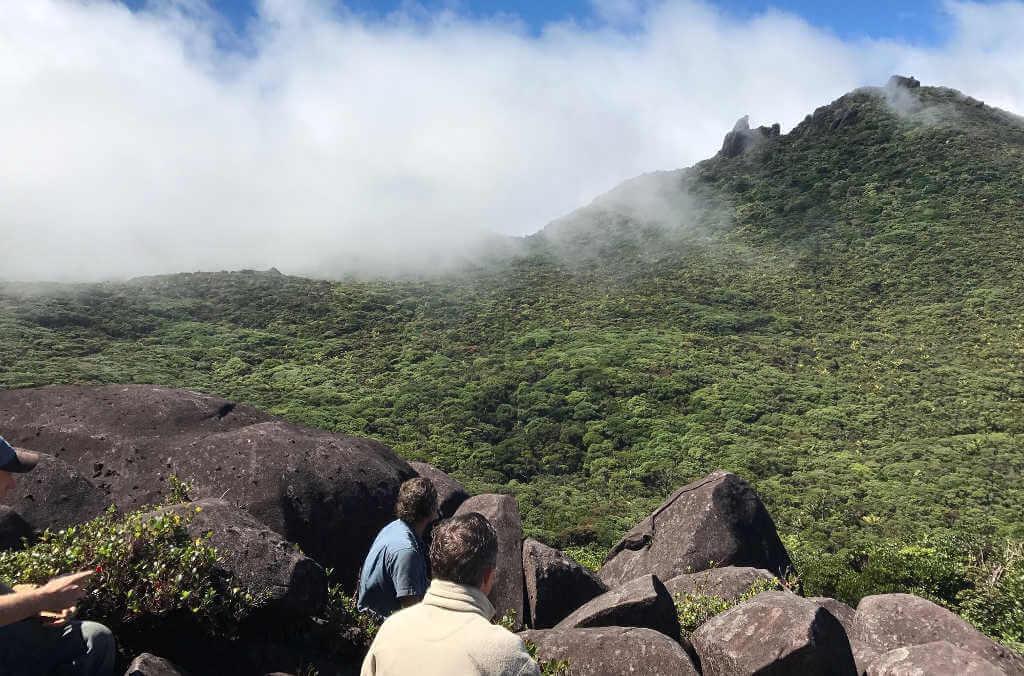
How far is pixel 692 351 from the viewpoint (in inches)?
1734

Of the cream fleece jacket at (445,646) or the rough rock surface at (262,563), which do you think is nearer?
the cream fleece jacket at (445,646)

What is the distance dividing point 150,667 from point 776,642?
18.2ft

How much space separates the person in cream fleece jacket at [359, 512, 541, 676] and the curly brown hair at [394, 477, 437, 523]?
212 cm

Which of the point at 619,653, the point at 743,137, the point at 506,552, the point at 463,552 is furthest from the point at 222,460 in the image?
the point at 743,137

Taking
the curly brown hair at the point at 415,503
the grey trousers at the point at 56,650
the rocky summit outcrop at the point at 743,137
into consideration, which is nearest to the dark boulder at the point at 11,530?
the grey trousers at the point at 56,650

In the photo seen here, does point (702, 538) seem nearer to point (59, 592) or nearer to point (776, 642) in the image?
point (776, 642)

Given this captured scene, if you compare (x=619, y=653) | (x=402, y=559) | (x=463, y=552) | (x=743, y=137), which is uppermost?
(x=743, y=137)

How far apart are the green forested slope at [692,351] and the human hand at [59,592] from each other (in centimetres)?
1559

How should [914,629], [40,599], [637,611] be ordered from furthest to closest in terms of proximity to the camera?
[914,629]
[637,611]
[40,599]

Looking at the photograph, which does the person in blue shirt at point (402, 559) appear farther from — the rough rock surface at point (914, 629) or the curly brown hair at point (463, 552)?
the rough rock surface at point (914, 629)

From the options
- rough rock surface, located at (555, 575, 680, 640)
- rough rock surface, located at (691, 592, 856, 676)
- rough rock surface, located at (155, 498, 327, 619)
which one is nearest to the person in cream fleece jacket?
rough rock surface, located at (155, 498, 327, 619)

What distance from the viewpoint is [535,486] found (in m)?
29.6

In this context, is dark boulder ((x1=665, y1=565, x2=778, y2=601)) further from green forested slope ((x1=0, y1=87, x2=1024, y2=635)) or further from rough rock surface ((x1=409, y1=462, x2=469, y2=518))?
green forested slope ((x1=0, y1=87, x2=1024, y2=635))

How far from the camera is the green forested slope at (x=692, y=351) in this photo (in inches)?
1096
